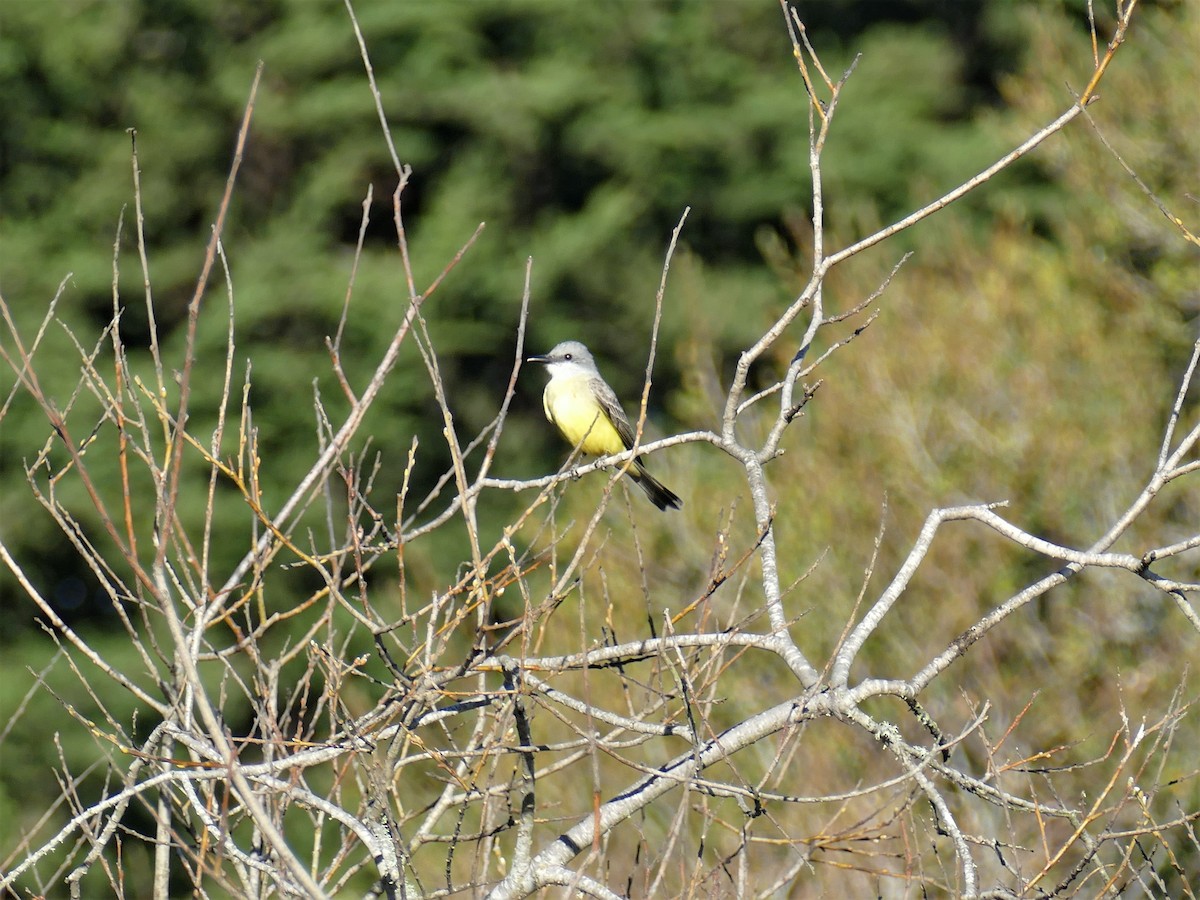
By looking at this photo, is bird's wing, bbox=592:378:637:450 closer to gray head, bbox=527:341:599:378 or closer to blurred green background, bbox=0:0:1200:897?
gray head, bbox=527:341:599:378

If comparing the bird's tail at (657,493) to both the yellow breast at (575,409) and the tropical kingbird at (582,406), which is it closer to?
the tropical kingbird at (582,406)

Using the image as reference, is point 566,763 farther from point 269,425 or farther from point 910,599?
point 269,425

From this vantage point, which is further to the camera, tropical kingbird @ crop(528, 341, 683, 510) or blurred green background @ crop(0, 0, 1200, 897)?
blurred green background @ crop(0, 0, 1200, 897)

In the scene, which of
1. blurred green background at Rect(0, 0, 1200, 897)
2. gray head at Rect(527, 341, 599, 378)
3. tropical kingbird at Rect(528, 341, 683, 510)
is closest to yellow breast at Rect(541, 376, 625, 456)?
tropical kingbird at Rect(528, 341, 683, 510)

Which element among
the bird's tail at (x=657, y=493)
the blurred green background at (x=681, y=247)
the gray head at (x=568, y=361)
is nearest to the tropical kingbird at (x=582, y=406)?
the gray head at (x=568, y=361)

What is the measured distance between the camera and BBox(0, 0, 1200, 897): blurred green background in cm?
1292

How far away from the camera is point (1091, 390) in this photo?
1317 centimetres

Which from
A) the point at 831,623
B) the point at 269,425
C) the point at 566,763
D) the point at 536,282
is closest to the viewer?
the point at 566,763

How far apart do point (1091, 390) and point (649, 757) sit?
5080 mm

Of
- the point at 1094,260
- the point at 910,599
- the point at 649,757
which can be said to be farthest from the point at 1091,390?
the point at 649,757

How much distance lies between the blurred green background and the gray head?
9.21 feet

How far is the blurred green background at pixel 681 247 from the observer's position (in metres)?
12.9

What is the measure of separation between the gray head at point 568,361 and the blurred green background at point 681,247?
2808 mm

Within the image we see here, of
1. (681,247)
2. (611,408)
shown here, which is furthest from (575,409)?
(681,247)
